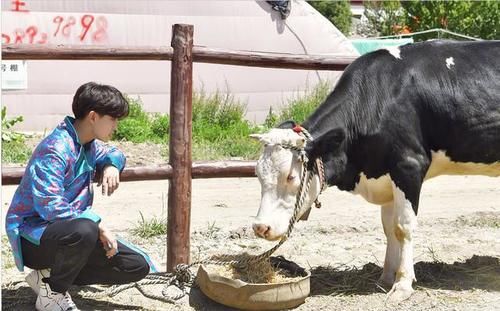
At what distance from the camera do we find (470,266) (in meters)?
5.20

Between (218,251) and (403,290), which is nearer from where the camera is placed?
(403,290)

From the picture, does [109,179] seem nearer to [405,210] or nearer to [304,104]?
[405,210]

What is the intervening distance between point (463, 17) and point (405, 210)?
15434 mm

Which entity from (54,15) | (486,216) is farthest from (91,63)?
(486,216)

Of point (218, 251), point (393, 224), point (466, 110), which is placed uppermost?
point (466, 110)

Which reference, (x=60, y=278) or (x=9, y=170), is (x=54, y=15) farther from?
(x=60, y=278)

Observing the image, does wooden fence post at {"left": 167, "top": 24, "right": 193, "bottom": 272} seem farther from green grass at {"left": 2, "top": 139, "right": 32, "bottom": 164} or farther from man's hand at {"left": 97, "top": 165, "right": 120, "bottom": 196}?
green grass at {"left": 2, "top": 139, "right": 32, "bottom": 164}

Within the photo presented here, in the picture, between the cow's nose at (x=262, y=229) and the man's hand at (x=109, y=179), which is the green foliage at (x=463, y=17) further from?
the man's hand at (x=109, y=179)

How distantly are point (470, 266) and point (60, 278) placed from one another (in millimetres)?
2641

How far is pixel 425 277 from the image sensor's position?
195 inches

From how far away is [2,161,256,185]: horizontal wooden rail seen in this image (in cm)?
446

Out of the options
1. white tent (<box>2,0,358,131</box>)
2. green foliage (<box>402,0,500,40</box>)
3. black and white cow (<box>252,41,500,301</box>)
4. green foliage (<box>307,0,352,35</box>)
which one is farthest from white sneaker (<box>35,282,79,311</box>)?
green foliage (<box>307,0,352,35</box>)

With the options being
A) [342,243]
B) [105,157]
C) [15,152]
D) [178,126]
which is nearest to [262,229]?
[105,157]

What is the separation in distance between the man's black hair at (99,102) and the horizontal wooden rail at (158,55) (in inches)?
28.9
